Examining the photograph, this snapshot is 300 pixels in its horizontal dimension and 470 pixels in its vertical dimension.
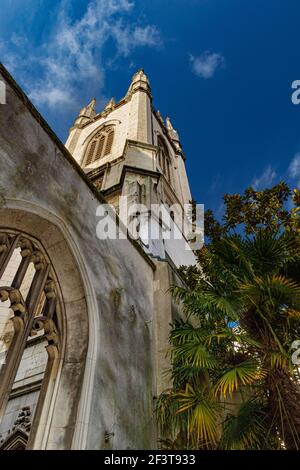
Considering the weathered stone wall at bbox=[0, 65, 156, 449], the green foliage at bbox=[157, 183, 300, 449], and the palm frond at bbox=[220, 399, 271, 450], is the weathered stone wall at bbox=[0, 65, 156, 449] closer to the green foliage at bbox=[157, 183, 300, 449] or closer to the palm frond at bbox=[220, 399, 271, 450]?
the green foliage at bbox=[157, 183, 300, 449]

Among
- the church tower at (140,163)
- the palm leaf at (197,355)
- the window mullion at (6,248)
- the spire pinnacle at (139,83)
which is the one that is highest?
the spire pinnacle at (139,83)

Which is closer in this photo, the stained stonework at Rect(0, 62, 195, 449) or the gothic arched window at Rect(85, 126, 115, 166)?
the stained stonework at Rect(0, 62, 195, 449)

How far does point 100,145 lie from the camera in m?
22.3

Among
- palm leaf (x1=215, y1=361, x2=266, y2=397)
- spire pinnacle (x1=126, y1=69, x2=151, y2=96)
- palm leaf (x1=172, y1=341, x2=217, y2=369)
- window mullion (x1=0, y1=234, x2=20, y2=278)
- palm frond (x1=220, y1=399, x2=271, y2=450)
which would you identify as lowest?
palm frond (x1=220, y1=399, x2=271, y2=450)

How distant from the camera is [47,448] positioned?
3.79 metres

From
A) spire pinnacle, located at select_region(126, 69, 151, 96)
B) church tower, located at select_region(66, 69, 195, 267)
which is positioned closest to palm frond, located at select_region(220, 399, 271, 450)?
church tower, located at select_region(66, 69, 195, 267)

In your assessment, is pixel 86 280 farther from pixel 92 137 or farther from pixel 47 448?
pixel 92 137

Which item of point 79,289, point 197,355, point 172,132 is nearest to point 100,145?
point 172,132

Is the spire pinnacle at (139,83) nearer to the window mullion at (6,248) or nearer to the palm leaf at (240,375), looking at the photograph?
the window mullion at (6,248)

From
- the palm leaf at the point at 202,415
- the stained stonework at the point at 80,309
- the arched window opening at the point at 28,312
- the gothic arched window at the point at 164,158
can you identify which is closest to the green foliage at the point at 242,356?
the palm leaf at the point at 202,415

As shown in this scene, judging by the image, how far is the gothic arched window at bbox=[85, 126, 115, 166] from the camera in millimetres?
20969

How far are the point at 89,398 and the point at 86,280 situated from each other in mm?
1701

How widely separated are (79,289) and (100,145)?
60.8 feet

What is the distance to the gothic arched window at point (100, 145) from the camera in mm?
20969
